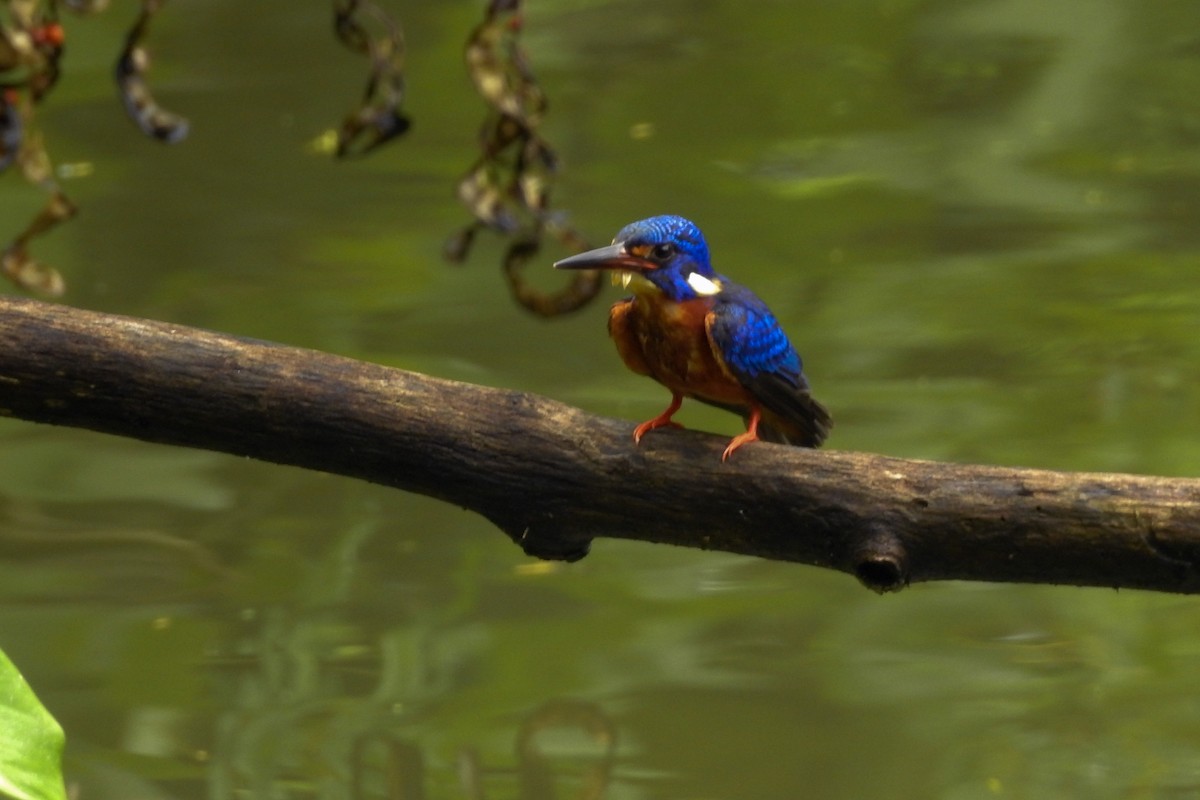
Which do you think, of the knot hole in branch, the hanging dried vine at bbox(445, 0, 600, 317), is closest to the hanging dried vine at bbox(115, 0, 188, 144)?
the hanging dried vine at bbox(445, 0, 600, 317)

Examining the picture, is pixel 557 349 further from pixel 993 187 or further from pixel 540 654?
pixel 993 187

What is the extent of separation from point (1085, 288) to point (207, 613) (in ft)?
6.37

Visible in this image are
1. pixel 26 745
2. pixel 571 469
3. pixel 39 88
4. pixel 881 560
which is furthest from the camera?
pixel 39 88

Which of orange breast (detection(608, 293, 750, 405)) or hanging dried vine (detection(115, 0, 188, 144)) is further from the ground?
hanging dried vine (detection(115, 0, 188, 144))

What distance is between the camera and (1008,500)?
131 centimetres

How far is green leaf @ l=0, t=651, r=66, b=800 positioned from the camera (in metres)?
1.03

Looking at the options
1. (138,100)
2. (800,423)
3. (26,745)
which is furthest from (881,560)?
(138,100)

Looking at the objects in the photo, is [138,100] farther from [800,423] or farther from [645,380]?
[645,380]

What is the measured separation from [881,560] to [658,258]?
386 mm

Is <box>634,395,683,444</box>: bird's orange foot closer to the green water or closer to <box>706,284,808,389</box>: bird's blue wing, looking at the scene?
<box>706,284,808,389</box>: bird's blue wing

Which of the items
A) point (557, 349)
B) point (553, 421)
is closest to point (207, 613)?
point (557, 349)

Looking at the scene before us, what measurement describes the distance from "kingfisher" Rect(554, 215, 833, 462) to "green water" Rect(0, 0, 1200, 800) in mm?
907

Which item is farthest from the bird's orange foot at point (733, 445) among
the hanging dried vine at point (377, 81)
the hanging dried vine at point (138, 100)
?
the hanging dried vine at point (138, 100)

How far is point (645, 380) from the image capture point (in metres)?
3.03
